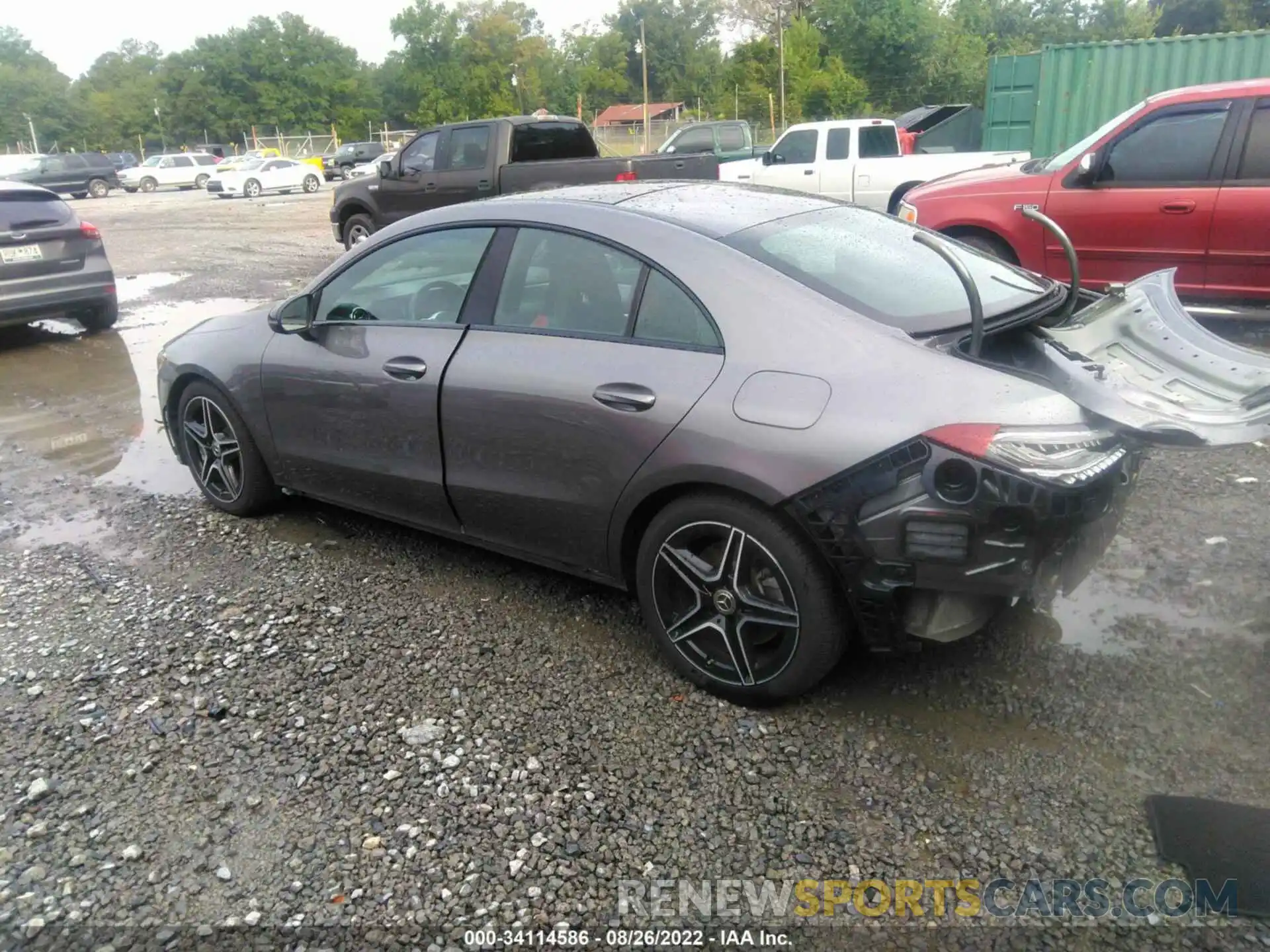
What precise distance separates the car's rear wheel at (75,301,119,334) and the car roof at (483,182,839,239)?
735 centimetres

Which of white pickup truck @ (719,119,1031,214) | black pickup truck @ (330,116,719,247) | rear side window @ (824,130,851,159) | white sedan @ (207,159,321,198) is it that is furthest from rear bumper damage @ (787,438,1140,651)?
white sedan @ (207,159,321,198)

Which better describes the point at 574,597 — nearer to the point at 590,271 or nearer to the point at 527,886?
the point at 590,271

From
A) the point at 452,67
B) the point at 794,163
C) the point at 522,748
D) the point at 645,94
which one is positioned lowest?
the point at 522,748

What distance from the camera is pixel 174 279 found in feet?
43.1

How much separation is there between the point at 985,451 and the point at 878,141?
13067 mm

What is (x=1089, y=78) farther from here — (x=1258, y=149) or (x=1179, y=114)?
(x=1258, y=149)

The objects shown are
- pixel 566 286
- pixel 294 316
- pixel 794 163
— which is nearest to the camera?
pixel 566 286

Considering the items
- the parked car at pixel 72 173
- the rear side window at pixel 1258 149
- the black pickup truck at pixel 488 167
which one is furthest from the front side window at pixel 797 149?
the parked car at pixel 72 173

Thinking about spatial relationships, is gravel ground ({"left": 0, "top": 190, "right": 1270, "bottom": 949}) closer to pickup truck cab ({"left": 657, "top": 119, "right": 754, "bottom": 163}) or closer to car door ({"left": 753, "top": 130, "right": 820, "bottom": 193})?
car door ({"left": 753, "top": 130, "right": 820, "bottom": 193})

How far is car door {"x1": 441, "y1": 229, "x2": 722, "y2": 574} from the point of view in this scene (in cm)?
309

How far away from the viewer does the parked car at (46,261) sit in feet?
28.0

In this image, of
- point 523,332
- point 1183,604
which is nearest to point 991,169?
point 1183,604

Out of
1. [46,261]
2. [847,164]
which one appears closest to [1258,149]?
[847,164]

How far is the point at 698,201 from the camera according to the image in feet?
11.9
